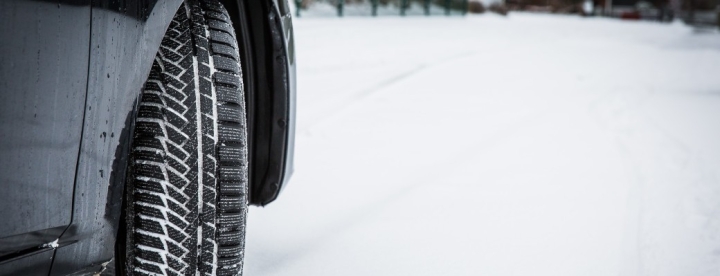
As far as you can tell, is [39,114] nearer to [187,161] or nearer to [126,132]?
[126,132]

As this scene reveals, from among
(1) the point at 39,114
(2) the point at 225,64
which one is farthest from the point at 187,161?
(1) the point at 39,114

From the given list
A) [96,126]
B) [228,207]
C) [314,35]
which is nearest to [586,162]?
[228,207]

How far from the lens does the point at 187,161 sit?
1710mm

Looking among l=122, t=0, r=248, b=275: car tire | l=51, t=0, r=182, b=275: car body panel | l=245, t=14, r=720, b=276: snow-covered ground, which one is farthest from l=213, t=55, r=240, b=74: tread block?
l=245, t=14, r=720, b=276: snow-covered ground

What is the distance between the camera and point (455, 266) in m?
2.79

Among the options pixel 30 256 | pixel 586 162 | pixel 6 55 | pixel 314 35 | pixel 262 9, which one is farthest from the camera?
pixel 314 35

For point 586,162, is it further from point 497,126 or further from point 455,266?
point 455,266

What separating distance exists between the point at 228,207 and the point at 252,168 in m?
0.63

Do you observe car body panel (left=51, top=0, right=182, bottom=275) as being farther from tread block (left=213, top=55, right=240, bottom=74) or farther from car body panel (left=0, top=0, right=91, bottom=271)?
tread block (left=213, top=55, right=240, bottom=74)

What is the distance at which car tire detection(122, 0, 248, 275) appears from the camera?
170 centimetres

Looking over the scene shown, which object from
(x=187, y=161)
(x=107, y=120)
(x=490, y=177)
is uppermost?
(x=107, y=120)

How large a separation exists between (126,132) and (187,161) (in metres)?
0.19

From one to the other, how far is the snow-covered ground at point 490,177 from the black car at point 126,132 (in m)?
0.91

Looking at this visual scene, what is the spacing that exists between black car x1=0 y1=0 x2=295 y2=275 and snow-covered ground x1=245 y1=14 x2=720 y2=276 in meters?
0.91
